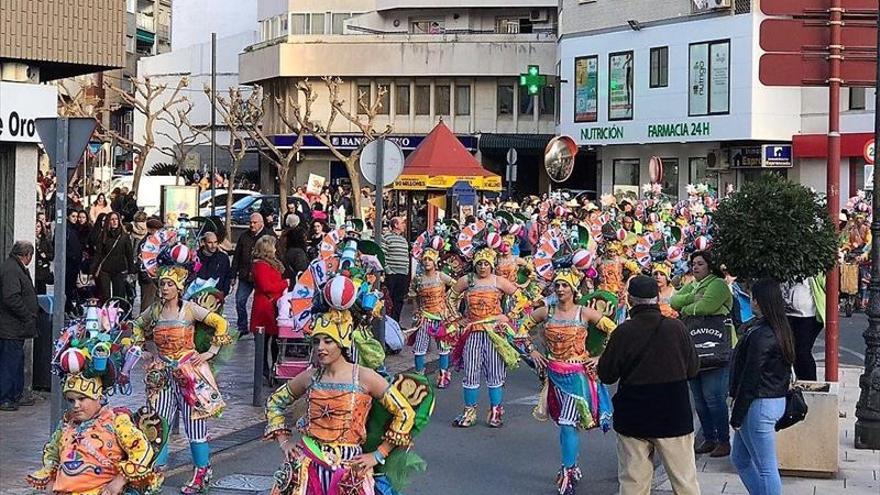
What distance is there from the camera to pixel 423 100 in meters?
60.8

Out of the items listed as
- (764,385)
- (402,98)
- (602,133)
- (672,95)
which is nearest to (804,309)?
(764,385)

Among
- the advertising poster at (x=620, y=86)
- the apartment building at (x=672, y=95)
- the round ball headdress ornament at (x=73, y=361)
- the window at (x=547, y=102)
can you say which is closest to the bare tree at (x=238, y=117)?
the window at (x=547, y=102)

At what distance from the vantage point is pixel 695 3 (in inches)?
1802

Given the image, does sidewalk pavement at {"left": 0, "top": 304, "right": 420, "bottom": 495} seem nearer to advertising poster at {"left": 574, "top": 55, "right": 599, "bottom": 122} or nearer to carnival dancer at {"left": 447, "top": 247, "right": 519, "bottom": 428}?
carnival dancer at {"left": 447, "top": 247, "right": 519, "bottom": 428}

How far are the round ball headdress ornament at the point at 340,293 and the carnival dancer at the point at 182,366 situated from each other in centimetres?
347

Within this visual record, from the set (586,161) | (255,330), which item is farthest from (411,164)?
(586,161)

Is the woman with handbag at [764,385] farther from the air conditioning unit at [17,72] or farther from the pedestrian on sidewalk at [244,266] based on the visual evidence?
the pedestrian on sidewalk at [244,266]

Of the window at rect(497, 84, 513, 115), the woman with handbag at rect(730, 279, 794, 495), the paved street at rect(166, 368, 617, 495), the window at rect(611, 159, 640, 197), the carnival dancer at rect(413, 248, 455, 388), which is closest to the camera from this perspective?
the woman with handbag at rect(730, 279, 794, 495)

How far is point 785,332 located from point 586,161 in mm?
48590

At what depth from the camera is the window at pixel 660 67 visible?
47188 millimetres

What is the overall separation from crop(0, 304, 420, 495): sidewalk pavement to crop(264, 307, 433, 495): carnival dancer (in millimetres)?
3871

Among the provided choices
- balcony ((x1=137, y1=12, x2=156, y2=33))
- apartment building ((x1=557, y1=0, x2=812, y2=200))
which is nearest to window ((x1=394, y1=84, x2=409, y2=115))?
apartment building ((x1=557, y1=0, x2=812, y2=200))

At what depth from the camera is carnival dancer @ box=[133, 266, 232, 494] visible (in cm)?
1028

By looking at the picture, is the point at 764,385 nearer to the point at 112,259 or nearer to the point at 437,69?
the point at 112,259
